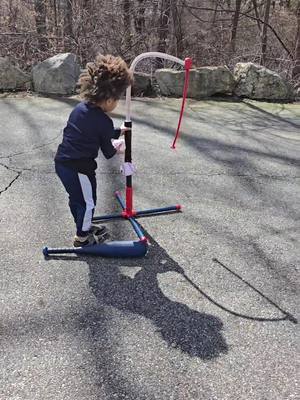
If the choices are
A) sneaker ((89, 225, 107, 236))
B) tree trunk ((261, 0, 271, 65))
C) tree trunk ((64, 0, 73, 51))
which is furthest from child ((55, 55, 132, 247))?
tree trunk ((261, 0, 271, 65))

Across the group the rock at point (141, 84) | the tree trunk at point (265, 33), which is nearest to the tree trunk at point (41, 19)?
the rock at point (141, 84)

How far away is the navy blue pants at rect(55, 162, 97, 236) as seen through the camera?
2.67 metres

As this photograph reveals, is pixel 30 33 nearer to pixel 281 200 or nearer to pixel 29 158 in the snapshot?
pixel 29 158

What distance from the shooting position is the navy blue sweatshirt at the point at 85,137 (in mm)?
2529

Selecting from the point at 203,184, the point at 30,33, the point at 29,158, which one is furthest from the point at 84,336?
the point at 30,33

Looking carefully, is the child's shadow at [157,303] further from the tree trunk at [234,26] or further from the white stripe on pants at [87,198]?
the tree trunk at [234,26]

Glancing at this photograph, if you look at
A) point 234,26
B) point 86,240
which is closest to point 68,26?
point 234,26

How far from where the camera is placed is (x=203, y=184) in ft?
13.1

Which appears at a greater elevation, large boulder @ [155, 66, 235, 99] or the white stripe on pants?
large boulder @ [155, 66, 235, 99]

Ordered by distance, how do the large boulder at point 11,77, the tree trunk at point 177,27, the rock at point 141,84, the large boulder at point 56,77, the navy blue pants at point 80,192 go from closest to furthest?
the navy blue pants at point 80,192 < the large boulder at point 56,77 < the large boulder at point 11,77 < the rock at point 141,84 < the tree trunk at point 177,27

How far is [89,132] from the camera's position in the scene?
254cm

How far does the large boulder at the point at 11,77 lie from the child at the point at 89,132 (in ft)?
16.1

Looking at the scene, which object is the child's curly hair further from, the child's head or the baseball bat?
the baseball bat

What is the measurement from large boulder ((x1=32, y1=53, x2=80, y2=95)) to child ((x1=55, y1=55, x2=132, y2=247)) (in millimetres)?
4417
